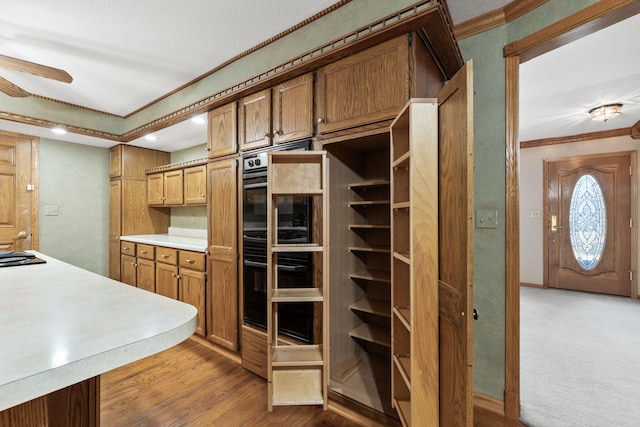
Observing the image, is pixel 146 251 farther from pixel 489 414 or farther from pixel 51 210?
pixel 489 414

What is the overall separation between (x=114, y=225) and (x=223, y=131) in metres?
2.84

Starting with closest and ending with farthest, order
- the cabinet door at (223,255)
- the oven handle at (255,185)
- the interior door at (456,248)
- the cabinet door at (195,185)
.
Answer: the interior door at (456,248) < the oven handle at (255,185) < the cabinet door at (223,255) < the cabinet door at (195,185)

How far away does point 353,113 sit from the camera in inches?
67.6

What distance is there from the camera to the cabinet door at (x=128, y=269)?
12.0ft

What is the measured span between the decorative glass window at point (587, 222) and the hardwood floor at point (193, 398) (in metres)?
5.02

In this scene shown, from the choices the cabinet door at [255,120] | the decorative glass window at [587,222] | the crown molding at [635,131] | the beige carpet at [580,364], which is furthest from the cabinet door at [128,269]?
the crown molding at [635,131]

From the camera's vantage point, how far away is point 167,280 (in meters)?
3.11

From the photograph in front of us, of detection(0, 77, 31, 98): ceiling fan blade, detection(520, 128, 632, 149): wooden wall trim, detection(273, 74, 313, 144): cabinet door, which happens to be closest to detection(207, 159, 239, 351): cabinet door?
detection(273, 74, 313, 144): cabinet door

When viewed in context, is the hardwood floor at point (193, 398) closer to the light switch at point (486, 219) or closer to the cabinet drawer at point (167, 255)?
the cabinet drawer at point (167, 255)

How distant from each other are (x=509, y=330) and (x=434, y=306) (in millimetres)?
928

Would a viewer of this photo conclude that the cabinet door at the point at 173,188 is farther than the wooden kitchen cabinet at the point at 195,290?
Yes

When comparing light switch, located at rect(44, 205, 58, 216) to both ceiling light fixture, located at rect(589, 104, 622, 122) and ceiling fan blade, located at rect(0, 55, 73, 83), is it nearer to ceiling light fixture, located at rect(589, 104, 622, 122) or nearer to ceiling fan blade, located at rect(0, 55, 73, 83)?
ceiling fan blade, located at rect(0, 55, 73, 83)

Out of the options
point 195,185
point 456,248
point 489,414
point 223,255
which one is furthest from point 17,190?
point 489,414

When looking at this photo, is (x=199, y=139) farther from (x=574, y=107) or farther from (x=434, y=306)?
(x=574, y=107)
